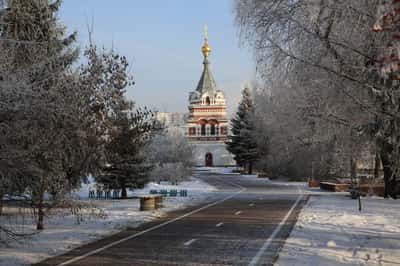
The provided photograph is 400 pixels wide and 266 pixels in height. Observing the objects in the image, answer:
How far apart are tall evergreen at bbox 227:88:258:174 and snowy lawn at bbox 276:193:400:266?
1958 inches

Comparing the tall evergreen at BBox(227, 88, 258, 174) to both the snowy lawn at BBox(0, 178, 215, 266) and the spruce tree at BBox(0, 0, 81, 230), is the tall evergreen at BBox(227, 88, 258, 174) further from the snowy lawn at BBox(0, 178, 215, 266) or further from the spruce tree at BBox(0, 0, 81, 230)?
the spruce tree at BBox(0, 0, 81, 230)

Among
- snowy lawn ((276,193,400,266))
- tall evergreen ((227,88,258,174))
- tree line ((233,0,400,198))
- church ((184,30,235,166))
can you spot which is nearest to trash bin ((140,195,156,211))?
snowy lawn ((276,193,400,266))

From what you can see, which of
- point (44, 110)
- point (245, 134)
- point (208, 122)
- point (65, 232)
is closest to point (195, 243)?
point (65, 232)

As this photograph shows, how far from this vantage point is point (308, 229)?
1653 centimetres

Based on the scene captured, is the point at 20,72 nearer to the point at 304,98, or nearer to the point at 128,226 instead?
the point at 128,226

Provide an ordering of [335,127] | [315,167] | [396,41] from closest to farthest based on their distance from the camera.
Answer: [396,41]
[335,127]
[315,167]

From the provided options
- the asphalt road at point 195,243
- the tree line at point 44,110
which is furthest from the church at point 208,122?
the tree line at point 44,110

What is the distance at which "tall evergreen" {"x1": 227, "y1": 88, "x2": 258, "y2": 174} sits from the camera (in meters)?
73.2

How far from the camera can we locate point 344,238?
48.2 ft

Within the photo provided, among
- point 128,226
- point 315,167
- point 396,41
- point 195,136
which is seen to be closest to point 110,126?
point 128,226

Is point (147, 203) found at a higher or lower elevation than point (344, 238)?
higher

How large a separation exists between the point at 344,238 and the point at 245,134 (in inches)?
2361

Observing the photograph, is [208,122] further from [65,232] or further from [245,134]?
[65,232]

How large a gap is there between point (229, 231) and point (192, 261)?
5292mm
